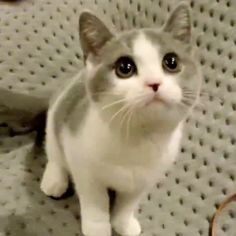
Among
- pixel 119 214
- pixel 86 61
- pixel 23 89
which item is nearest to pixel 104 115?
pixel 86 61

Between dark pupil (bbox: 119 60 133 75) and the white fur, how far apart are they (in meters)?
0.01

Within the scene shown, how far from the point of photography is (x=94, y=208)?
93 cm

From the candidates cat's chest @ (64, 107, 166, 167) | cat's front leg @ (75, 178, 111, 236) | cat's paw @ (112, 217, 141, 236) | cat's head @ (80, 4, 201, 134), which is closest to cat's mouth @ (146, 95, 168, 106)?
cat's head @ (80, 4, 201, 134)

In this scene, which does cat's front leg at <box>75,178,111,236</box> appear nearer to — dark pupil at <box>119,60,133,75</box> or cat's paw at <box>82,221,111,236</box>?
cat's paw at <box>82,221,111,236</box>

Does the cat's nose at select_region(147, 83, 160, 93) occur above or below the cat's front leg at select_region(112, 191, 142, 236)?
above

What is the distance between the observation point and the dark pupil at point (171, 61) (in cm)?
76

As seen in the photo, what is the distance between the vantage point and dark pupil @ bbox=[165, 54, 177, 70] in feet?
2.49

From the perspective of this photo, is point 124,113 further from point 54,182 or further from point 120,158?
point 54,182

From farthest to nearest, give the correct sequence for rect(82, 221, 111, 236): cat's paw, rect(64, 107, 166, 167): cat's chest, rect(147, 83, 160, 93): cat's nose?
rect(82, 221, 111, 236): cat's paw < rect(64, 107, 166, 167): cat's chest < rect(147, 83, 160, 93): cat's nose

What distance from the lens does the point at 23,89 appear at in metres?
1.22

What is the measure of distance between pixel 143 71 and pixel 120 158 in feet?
0.55

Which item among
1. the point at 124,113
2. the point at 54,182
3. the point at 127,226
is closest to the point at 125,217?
the point at 127,226

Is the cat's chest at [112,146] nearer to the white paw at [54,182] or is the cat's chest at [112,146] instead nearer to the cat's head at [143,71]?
the cat's head at [143,71]

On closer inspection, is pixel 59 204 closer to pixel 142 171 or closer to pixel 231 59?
pixel 142 171
